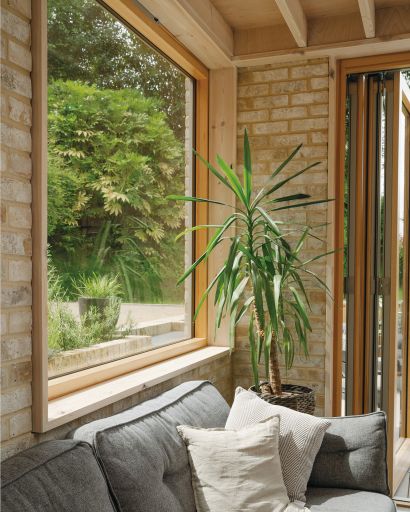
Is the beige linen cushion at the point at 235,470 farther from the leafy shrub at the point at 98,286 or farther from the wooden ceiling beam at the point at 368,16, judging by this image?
the wooden ceiling beam at the point at 368,16

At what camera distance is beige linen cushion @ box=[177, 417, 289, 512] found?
84.7 inches

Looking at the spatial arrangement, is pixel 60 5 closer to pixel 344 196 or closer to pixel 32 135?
pixel 32 135

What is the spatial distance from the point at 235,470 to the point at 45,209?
118 cm

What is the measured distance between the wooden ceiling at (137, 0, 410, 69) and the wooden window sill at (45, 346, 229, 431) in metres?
1.78

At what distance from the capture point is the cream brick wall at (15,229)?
183cm

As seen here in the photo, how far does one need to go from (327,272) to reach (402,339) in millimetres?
1297

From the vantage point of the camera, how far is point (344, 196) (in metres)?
3.62

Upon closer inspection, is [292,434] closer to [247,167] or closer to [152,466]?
[152,466]

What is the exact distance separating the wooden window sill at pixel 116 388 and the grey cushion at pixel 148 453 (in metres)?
0.08

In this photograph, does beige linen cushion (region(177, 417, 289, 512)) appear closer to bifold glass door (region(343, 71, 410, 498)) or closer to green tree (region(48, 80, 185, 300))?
green tree (region(48, 80, 185, 300))

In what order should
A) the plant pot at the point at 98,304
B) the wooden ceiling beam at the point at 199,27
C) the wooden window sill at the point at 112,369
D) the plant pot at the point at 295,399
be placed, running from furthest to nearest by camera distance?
the plant pot at the point at 295,399
the wooden ceiling beam at the point at 199,27
the plant pot at the point at 98,304
the wooden window sill at the point at 112,369

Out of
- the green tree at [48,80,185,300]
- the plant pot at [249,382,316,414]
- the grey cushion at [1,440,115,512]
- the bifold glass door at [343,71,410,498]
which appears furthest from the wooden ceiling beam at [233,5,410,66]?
the grey cushion at [1,440,115,512]

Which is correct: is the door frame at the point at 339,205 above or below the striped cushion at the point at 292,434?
above

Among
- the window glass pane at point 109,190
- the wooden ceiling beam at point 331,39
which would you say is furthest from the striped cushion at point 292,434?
the wooden ceiling beam at point 331,39
